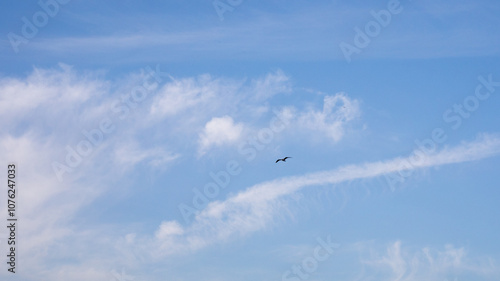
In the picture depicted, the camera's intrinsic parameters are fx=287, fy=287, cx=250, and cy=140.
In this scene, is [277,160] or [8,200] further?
[277,160]

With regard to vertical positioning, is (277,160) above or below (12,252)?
above

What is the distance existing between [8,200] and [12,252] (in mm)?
16227

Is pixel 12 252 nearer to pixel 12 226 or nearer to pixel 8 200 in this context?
pixel 12 226

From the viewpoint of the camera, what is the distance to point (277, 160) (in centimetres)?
9138

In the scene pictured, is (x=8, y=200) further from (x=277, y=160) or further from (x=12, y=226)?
(x=277, y=160)

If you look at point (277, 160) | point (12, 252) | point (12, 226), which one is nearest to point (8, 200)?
point (12, 226)

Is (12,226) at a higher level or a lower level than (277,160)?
lower

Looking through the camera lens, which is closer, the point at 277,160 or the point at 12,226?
the point at 12,226

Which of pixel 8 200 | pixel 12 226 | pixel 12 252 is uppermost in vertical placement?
pixel 8 200

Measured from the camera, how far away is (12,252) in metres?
78.8

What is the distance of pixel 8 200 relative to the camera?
2918 inches

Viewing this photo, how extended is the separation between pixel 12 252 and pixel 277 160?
79.0m

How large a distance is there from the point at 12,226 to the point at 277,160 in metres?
75.0

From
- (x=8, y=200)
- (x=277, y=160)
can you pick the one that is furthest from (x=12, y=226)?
(x=277, y=160)
